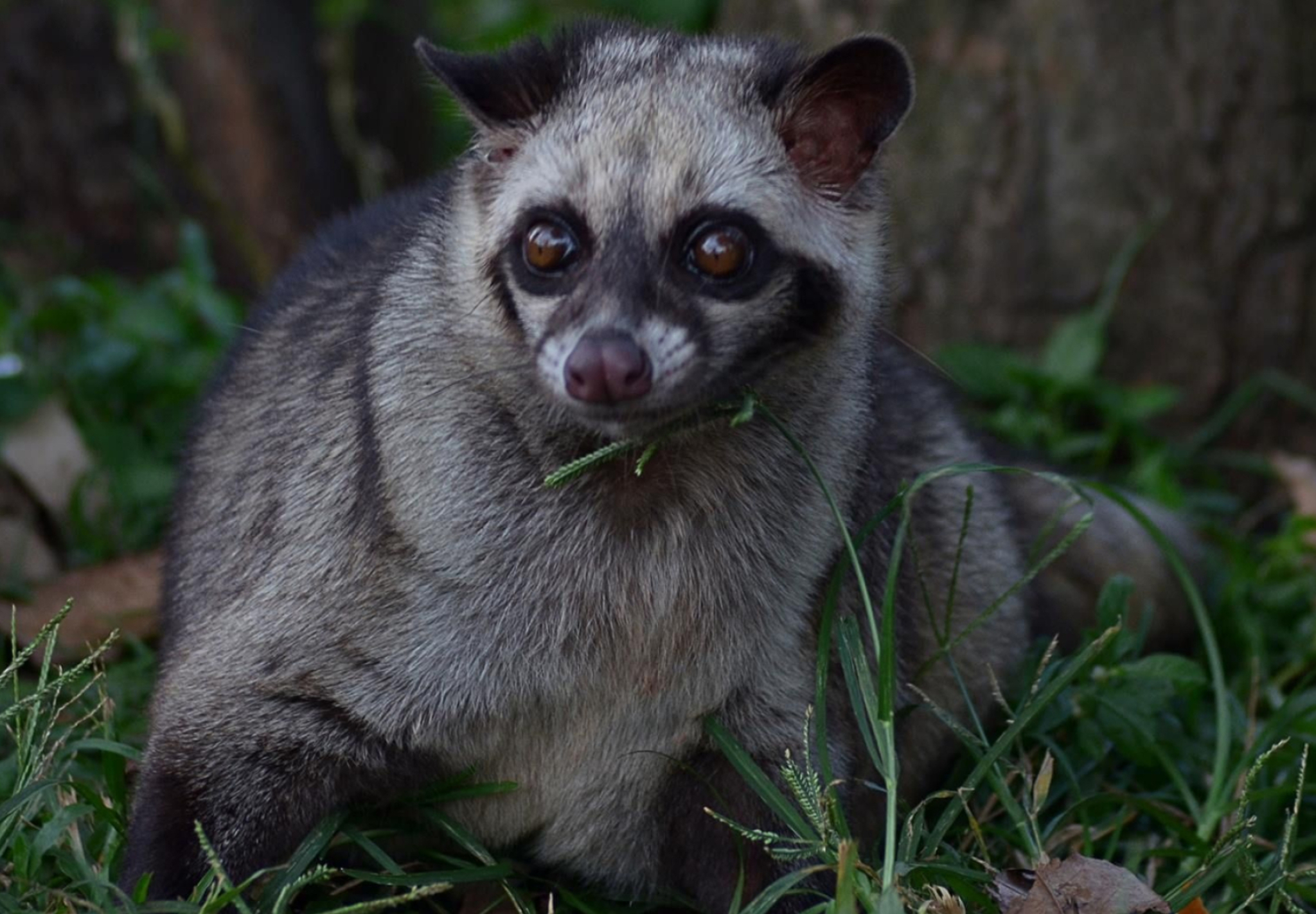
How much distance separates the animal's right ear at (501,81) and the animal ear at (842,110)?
2.06 feet

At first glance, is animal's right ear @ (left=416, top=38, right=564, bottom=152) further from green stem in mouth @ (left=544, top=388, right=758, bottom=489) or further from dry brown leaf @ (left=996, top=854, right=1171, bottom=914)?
dry brown leaf @ (left=996, top=854, right=1171, bottom=914)

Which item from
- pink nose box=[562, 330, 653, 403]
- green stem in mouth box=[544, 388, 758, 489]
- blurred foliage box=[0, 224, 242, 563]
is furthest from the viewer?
blurred foliage box=[0, 224, 242, 563]

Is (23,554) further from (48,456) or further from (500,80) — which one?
(500,80)

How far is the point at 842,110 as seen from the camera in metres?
4.35

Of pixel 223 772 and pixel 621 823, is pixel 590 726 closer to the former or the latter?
pixel 621 823

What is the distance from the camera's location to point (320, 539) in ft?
14.7

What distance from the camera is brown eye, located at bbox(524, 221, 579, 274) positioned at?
402 cm

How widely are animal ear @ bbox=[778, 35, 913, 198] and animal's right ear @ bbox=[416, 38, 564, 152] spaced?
63cm

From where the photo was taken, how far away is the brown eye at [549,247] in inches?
158

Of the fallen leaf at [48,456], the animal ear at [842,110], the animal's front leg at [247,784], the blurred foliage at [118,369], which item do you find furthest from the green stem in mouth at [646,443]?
the fallen leaf at [48,456]

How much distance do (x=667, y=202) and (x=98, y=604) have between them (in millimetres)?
3178

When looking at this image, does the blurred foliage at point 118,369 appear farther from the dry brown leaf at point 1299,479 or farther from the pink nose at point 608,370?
the dry brown leaf at point 1299,479

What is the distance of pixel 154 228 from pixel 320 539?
17.2 ft

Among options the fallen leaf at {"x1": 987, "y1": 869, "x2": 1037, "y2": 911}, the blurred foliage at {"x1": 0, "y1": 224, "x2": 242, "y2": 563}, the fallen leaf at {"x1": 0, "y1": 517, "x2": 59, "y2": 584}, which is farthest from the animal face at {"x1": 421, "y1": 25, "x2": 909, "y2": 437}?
the fallen leaf at {"x1": 0, "y1": 517, "x2": 59, "y2": 584}
